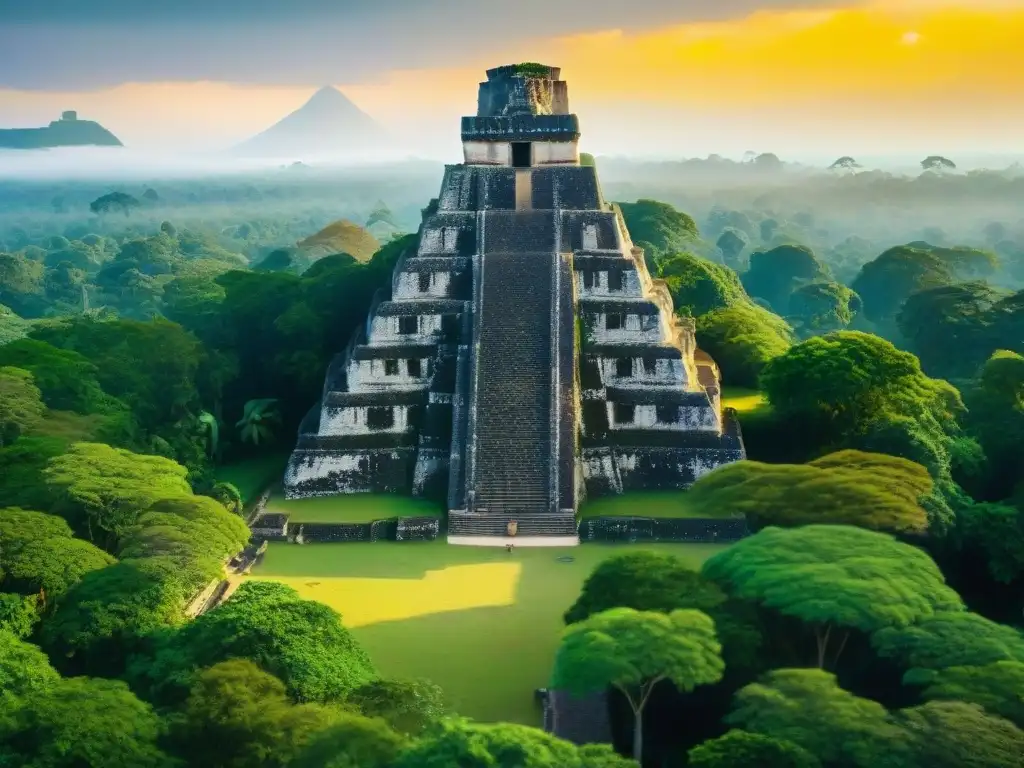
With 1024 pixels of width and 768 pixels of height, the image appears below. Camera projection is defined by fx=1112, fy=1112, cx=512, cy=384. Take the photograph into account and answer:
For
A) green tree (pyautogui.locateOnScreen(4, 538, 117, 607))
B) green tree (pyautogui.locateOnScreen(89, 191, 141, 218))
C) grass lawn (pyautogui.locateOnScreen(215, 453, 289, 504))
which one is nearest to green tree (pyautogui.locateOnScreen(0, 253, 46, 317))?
grass lawn (pyautogui.locateOnScreen(215, 453, 289, 504))

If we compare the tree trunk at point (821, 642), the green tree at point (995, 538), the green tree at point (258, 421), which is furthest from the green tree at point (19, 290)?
the tree trunk at point (821, 642)

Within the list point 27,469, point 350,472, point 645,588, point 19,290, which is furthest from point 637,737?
point 19,290

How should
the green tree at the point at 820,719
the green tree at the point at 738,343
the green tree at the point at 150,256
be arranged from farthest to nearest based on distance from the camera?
the green tree at the point at 150,256
the green tree at the point at 738,343
the green tree at the point at 820,719

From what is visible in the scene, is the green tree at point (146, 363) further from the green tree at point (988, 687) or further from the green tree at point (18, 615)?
the green tree at point (988, 687)

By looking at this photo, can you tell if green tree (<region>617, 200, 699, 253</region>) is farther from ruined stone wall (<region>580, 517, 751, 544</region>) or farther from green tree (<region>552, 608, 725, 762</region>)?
green tree (<region>552, 608, 725, 762</region>)

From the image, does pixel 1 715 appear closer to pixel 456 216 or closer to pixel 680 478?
pixel 680 478

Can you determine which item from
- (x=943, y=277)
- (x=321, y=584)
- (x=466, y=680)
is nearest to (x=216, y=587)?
(x=321, y=584)
